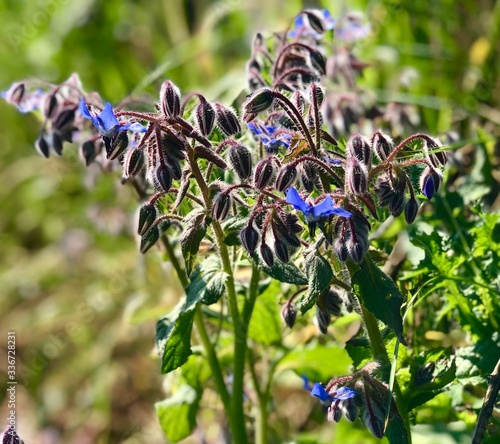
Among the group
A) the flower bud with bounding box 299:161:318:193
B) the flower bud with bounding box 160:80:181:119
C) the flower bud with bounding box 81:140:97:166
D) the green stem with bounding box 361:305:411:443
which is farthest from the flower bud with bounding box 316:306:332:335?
the flower bud with bounding box 81:140:97:166

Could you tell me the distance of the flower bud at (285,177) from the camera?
1688 millimetres

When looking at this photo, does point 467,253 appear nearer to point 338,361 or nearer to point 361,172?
point 338,361

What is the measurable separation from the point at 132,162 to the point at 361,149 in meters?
0.50

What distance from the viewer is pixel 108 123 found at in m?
1.69

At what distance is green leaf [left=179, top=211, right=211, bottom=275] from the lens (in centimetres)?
184

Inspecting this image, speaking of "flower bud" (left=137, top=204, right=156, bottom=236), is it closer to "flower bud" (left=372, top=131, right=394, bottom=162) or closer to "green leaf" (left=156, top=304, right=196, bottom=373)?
"green leaf" (left=156, top=304, right=196, bottom=373)

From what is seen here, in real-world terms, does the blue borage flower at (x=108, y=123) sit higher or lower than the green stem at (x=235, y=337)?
higher

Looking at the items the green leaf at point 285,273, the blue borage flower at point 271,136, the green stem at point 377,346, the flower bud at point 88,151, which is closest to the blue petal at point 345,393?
the green stem at point 377,346

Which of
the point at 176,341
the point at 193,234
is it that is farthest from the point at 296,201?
the point at 176,341

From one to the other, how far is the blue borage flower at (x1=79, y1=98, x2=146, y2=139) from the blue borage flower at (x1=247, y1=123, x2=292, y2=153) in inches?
13.0

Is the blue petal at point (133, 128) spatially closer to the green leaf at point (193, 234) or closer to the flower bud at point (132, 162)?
the flower bud at point (132, 162)

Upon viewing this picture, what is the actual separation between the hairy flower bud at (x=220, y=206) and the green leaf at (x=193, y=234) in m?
0.10

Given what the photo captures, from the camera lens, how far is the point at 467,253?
223cm

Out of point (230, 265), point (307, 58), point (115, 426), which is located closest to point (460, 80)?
point (307, 58)
